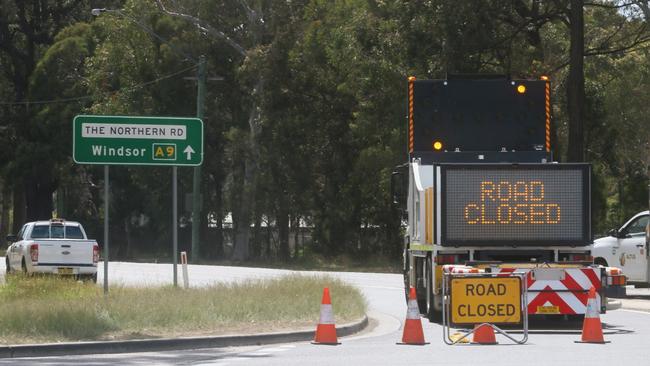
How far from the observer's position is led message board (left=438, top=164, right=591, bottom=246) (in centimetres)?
1845

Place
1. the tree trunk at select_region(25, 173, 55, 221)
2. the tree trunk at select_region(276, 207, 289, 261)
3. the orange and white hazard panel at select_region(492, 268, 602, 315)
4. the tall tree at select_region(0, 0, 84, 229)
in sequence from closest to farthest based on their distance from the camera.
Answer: the orange and white hazard panel at select_region(492, 268, 602, 315), the tree trunk at select_region(276, 207, 289, 261), the tall tree at select_region(0, 0, 84, 229), the tree trunk at select_region(25, 173, 55, 221)

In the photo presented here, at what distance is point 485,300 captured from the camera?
670 inches

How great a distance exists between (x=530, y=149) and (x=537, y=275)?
4350 mm

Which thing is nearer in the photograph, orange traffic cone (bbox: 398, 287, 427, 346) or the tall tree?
orange traffic cone (bbox: 398, 287, 427, 346)

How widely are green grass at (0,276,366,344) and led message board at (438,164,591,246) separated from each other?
8.50 feet

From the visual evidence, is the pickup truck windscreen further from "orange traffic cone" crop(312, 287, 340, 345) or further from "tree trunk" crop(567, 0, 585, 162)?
"orange traffic cone" crop(312, 287, 340, 345)

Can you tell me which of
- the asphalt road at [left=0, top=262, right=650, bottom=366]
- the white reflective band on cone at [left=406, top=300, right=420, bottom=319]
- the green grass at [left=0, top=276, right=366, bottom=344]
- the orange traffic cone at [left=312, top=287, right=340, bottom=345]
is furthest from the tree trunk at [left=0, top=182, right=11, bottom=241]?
the white reflective band on cone at [left=406, top=300, right=420, bottom=319]

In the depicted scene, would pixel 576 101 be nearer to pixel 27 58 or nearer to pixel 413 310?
pixel 413 310

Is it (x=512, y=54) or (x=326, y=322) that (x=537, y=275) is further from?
(x=512, y=54)

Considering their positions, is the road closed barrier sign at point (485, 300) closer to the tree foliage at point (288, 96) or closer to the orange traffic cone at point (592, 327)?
the orange traffic cone at point (592, 327)

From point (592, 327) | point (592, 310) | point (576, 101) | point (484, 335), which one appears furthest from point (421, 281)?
point (576, 101)

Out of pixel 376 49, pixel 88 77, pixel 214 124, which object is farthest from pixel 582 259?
pixel 88 77

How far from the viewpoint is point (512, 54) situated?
41.1 metres

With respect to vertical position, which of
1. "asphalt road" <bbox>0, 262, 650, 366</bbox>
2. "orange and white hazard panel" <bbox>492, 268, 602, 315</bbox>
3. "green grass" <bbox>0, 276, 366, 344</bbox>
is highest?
"orange and white hazard panel" <bbox>492, 268, 602, 315</bbox>
